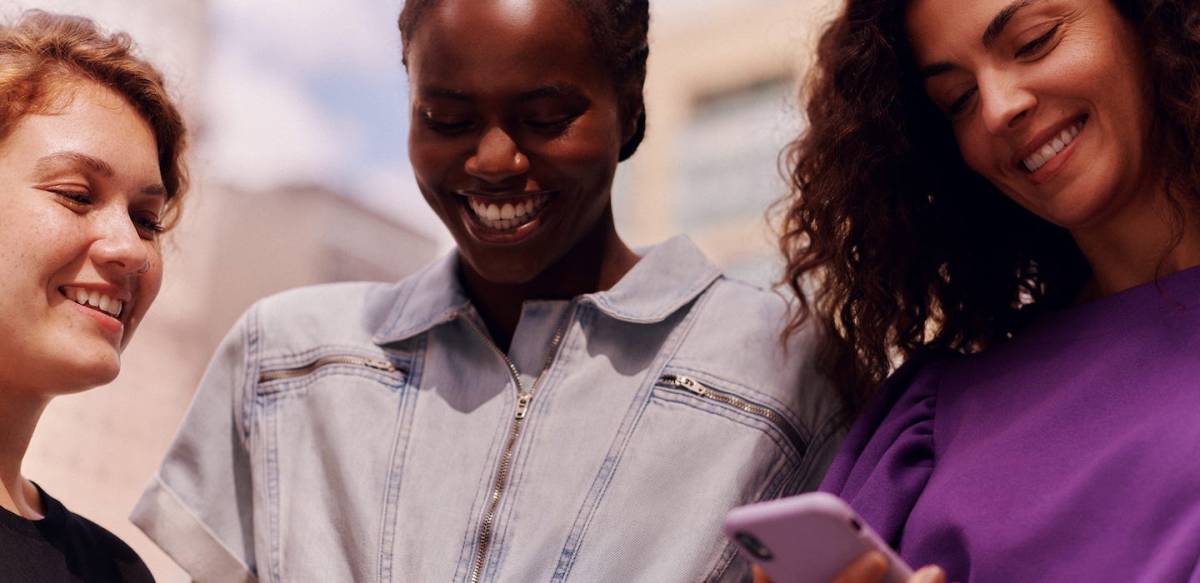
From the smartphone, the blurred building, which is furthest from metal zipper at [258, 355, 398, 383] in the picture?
the blurred building

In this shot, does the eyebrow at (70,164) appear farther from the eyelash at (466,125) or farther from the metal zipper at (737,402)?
the metal zipper at (737,402)

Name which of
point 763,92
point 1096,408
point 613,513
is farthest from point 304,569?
point 763,92

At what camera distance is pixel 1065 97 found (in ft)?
4.98

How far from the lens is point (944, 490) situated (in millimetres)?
1506

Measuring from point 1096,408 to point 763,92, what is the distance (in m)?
12.2

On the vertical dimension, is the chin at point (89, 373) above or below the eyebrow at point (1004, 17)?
below

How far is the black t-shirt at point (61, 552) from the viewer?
61.9 inches

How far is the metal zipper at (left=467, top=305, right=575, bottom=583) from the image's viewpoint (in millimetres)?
1697

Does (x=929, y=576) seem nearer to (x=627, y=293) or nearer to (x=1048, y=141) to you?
(x=1048, y=141)

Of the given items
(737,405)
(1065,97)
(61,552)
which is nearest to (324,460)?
(61,552)

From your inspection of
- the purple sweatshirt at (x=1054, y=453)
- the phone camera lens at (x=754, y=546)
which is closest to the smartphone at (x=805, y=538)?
the phone camera lens at (x=754, y=546)

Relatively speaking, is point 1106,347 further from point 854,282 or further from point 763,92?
point 763,92

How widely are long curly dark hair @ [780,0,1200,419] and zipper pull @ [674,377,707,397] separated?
0.16m

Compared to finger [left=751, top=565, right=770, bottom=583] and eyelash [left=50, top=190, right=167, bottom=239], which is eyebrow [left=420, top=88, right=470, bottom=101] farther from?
finger [left=751, top=565, right=770, bottom=583]
